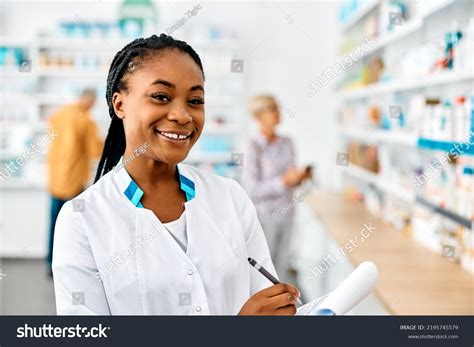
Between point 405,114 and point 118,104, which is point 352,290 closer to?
point 118,104

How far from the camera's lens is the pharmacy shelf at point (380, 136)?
9.53ft

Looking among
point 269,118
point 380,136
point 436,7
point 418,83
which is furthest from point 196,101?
point 380,136

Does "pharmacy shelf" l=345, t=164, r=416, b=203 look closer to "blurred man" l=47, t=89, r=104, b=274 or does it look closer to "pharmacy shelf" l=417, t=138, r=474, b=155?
"pharmacy shelf" l=417, t=138, r=474, b=155

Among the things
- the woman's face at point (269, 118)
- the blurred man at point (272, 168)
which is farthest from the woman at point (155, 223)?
the woman's face at point (269, 118)

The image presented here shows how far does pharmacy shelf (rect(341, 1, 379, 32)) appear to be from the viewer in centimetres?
413

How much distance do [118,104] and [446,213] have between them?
1.84 meters

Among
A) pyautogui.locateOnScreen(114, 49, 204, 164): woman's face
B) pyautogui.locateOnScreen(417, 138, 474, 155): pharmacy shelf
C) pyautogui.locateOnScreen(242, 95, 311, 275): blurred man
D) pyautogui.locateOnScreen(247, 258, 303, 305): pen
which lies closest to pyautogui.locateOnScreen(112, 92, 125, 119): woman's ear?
pyautogui.locateOnScreen(114, 49, 204, 164): woman's face

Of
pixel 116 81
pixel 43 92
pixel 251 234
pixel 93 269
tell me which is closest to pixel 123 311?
pixel 93 269

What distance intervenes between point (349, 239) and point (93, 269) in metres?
1.72

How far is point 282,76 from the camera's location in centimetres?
521

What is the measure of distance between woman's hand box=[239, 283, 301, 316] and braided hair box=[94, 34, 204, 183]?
0.30 metres

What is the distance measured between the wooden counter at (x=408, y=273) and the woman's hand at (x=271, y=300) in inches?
29.9

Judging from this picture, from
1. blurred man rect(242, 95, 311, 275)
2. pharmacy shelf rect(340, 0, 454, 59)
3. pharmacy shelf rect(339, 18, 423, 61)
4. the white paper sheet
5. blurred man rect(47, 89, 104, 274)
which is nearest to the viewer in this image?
the white paper sheet

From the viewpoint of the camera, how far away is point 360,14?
445cm
